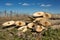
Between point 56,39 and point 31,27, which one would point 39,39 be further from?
point 31,27

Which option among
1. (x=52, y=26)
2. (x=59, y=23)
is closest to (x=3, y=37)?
(x=52, y=26)

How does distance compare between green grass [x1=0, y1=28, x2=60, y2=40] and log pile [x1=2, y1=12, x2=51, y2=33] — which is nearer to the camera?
green grass [x1=0, y1=28, x2=60, y2=40]

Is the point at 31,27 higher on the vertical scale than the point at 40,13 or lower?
lower

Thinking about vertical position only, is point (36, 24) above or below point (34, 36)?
above

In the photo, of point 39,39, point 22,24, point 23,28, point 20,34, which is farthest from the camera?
point 22,24

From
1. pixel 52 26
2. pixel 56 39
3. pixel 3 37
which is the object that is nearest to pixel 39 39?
pixel 56 39

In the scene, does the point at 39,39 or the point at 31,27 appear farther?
the point at 31,27

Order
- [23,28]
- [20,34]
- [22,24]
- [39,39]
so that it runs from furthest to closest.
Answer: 1. [22,24]
2. [23,28]
3. [20,34]
4. [39,39]

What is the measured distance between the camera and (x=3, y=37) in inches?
→ 296

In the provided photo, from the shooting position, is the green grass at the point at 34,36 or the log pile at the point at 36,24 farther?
the log pile at the point at 36,24

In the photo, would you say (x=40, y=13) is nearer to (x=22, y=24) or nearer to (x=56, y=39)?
(x=22, y=24)

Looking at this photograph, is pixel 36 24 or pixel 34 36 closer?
pixel 34 36

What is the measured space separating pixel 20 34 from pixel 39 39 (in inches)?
40.3

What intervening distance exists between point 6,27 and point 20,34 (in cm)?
243
